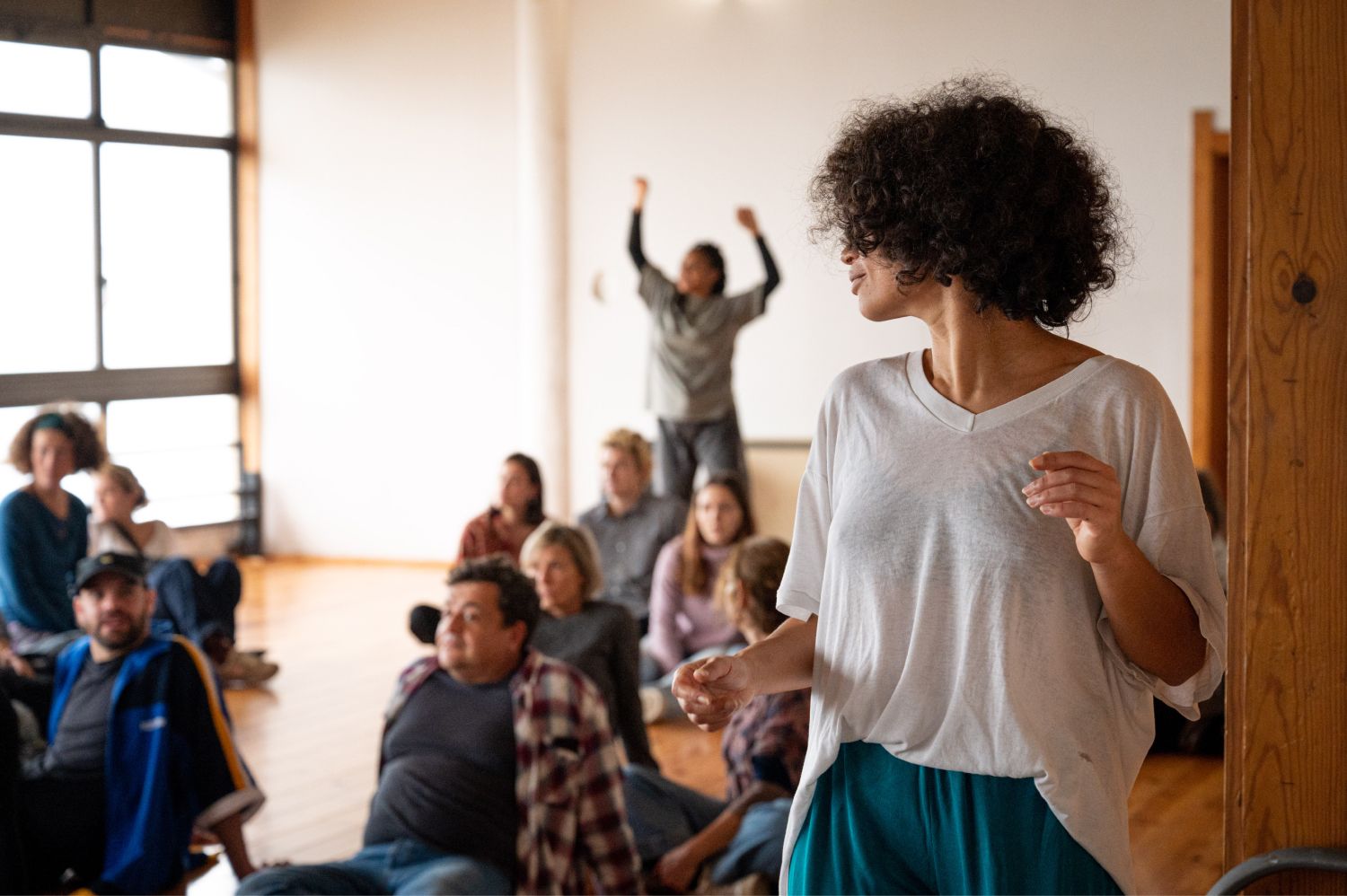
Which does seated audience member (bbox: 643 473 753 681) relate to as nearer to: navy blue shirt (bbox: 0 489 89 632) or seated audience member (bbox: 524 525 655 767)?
seated audience member (bbox: 524 525 655 767)

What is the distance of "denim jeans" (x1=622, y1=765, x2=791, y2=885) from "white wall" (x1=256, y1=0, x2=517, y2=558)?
18.1 feet

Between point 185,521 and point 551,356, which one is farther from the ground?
point 551,356

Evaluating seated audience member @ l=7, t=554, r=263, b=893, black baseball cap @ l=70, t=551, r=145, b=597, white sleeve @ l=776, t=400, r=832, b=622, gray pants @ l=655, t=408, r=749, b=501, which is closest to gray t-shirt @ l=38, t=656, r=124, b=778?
seated audience member @ l=7, t=554, r=263, b=893

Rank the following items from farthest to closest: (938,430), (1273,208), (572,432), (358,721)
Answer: (572,432)
(358,721)
(938,430)
(1273,208)

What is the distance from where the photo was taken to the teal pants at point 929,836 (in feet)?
4.22

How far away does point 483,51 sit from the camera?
861 cm

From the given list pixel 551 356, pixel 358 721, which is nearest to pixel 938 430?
pixel 358 721

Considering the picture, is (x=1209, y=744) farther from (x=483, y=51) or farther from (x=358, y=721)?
(x=483, y=51)

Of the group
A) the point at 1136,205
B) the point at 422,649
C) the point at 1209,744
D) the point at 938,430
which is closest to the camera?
the point at 938,430

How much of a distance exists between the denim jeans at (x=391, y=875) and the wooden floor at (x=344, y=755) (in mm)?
900

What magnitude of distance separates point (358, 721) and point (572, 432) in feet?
12.2

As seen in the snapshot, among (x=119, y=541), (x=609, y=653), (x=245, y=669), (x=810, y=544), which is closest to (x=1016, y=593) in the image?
(x=810, y=544)

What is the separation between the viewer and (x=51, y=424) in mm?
4918

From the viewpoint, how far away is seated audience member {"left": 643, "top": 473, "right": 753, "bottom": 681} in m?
4.96
